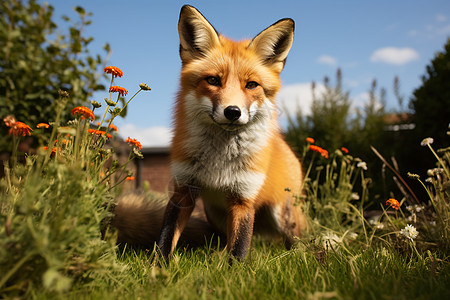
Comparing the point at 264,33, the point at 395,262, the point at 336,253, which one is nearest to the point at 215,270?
the point at 336,253

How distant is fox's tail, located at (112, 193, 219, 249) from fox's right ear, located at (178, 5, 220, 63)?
1.43 m

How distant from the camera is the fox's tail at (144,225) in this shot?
3.00 metres

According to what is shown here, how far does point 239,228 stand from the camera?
258 centimetres

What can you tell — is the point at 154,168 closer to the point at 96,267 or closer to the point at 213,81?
the point at 213,81

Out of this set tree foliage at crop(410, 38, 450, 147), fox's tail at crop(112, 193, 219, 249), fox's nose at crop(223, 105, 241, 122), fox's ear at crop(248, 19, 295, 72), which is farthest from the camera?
tree foliage at crop(410, 38, 450, 147)

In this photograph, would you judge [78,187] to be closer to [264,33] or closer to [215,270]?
[215,270]

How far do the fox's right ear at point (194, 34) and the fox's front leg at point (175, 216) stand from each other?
1.06 m

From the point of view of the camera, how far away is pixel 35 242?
1.49 meters

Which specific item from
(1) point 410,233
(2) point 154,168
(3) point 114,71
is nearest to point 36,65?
(3) point 114,71

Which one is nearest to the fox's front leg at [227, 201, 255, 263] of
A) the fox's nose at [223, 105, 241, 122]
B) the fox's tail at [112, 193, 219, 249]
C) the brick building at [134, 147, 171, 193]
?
the fox's tail at [112, 193, 219, 249]

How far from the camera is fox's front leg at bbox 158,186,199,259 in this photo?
8.52 ft

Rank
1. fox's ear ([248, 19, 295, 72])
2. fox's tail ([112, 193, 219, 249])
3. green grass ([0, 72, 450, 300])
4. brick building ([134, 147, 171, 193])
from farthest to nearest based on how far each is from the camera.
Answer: brick building ([134, 147, 171, 193]), fox's tail ([112, 193, 219, 249]), fox's ear ([248, 19, 295, 72]), green grass ([0, 72, 450, 300])

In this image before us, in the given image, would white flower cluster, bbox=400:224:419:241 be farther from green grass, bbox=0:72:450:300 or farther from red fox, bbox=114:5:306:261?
red fox, bbox=114:5:306:261

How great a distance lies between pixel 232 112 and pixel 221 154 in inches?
17.0
